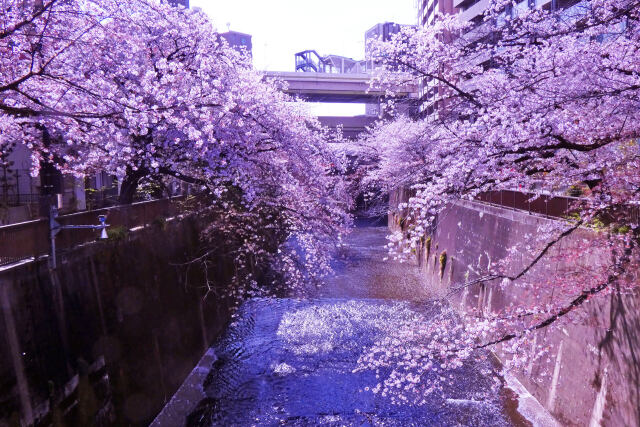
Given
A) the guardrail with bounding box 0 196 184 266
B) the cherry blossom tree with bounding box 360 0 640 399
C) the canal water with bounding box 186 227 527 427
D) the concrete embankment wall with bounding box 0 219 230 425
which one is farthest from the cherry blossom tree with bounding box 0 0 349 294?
the cherry blossom tree with bounding box 360 0 640 399

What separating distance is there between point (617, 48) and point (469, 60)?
10.4 feet

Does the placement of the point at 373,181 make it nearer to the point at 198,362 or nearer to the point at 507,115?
the point at 198,362

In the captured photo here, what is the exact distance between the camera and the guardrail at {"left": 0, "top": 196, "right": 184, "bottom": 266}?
21.3 ft

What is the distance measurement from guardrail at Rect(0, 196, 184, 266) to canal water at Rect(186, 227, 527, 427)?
4.81 m

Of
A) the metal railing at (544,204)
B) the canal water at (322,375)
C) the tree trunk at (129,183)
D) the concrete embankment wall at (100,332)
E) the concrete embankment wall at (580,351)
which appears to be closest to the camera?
the concrete embankment wall at (100,332)

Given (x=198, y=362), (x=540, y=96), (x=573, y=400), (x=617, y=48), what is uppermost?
(x=617, y=48)

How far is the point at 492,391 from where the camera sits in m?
11.7

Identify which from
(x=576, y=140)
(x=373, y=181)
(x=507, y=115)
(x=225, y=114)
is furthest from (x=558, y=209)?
(x=373, y=181)

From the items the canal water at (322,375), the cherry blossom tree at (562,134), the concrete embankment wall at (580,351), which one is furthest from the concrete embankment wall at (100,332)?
the concrete embankment wall at (580,351)

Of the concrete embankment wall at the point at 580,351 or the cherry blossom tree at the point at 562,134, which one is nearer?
the cherry blossom tree at the point at 562,134

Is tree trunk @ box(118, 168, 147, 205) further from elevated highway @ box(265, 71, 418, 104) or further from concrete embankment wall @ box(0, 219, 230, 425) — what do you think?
elevated highway @ box(265, 71, 418, 104)

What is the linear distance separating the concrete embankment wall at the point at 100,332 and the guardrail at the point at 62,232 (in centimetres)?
21

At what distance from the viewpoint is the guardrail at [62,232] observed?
648cm

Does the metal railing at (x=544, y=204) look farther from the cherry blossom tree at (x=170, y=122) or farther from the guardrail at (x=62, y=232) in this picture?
the guardrail at (x=62, y=232)
